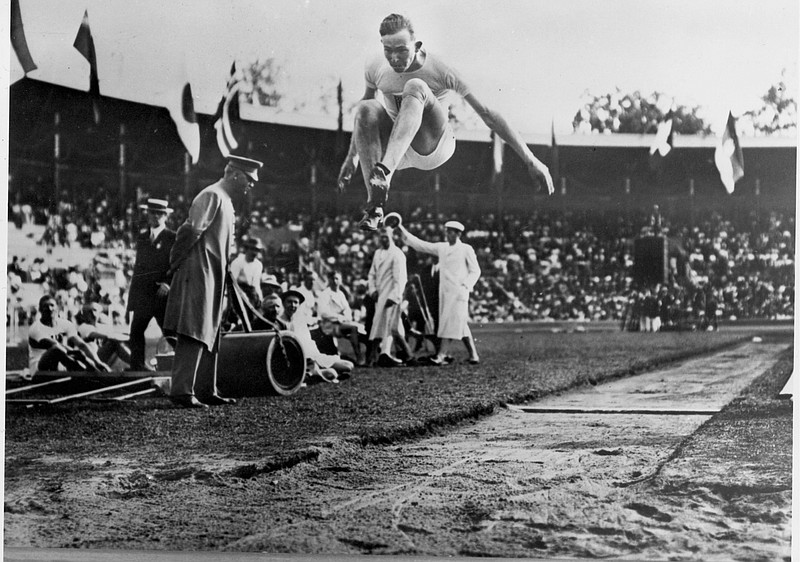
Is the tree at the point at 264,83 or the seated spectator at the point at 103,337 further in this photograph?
the seated spectator at the point at 103,337

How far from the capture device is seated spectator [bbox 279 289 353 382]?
5.44 m

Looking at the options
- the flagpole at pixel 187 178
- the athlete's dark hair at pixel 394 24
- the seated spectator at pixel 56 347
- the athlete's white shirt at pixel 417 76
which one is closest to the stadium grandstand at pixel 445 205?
the flagpole at pixel 187 178

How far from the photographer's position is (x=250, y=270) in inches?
213

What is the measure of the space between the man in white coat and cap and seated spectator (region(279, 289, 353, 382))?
2.42 feet

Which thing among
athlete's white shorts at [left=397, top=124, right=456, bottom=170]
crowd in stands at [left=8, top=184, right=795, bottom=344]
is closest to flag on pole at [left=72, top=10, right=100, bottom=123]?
crowd in stands at [left=8, top=184, right=795, bottom=344]

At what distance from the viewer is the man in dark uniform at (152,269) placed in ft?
17.8

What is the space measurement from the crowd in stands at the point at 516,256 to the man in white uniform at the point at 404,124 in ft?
0.93

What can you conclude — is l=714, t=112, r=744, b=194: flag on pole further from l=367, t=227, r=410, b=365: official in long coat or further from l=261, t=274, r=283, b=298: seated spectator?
l=261, t=274, r=283, b=298: seated spectator

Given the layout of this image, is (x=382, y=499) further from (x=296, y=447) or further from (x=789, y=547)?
(x=789, y=547)

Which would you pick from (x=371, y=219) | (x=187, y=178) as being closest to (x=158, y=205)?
(x=187, y=178)

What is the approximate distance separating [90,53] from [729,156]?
398 cm

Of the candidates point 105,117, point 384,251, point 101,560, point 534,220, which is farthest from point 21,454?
point 534,220

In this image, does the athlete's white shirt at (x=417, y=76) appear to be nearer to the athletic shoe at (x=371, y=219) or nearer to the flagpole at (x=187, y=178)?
the athletic shoe at (x=371, y=219)

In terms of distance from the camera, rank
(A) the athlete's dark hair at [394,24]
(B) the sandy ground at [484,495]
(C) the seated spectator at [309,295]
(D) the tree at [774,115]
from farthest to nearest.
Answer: (C) the seated spectator at [309,295] → (A) the athlete's dark hair at [394,24] → (D) the tree at [774,115] → (B) the sandy ground at [484,495]
